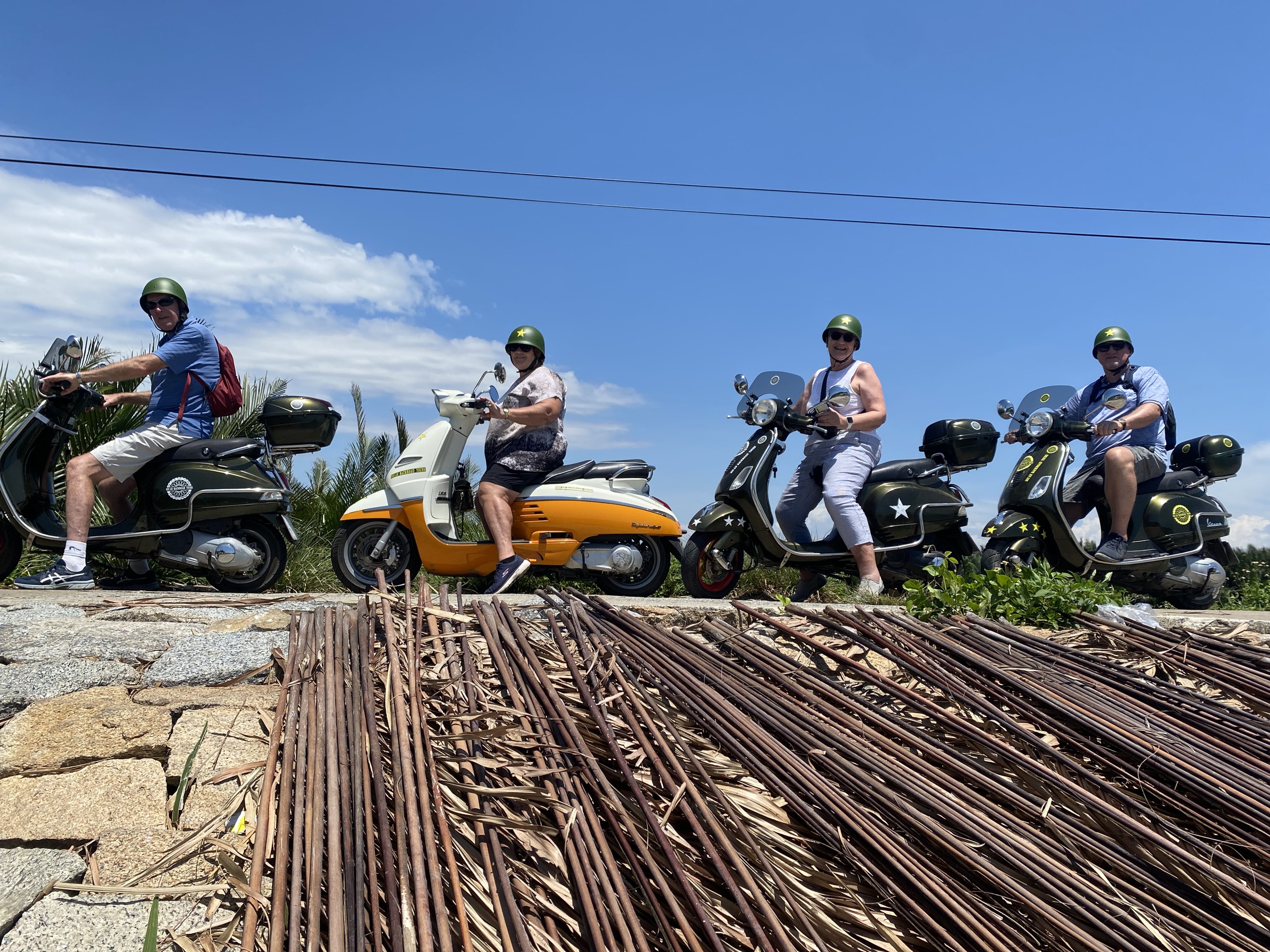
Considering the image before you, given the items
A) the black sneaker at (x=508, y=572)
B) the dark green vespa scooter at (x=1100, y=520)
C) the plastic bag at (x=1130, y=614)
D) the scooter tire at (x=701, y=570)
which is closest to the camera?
the plastic bag at (x=1130, y=614)

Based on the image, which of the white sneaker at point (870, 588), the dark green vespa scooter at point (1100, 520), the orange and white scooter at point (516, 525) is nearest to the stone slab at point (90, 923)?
the white sneaker at point (870, 588)

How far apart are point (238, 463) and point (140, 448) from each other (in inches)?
21.7

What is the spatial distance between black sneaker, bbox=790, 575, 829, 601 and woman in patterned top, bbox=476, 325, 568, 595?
1.72m

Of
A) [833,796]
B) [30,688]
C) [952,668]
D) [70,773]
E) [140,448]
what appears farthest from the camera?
[140,448]

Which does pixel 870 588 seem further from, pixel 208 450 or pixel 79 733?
pixel 208 450

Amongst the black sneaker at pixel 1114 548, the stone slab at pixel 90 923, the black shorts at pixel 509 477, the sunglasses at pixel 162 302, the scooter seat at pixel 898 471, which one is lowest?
the stone slab at pixel 90 923

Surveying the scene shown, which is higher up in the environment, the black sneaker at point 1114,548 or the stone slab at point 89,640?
the black sneaker at point 1114,548

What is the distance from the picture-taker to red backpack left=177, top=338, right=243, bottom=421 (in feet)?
18.1

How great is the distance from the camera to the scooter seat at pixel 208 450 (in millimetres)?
5359

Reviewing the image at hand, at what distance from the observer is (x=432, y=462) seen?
567 cm

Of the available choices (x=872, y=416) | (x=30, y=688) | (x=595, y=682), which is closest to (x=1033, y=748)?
(x=595, y=682)

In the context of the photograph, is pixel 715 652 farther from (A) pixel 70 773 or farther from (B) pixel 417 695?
(A) pixel 70 773

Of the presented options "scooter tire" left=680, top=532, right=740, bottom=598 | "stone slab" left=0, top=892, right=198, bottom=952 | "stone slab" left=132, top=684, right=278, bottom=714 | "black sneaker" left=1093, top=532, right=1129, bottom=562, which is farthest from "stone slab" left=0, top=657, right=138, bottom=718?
"black sneaker" left=1093, top=532, right=1129, bottom=562

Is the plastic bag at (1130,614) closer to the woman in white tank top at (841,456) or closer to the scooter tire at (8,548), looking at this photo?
the woman in white tank top at (841,456)
